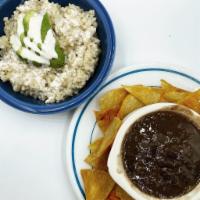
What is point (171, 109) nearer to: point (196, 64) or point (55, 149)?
point (196, 64)

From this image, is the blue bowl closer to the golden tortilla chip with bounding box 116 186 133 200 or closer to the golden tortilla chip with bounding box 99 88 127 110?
the golden tortilla chip with bounding box 99 88 127 110

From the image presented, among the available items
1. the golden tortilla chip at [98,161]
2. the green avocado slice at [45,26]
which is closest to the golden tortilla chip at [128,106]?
the golden tortilla chip at [98,161]

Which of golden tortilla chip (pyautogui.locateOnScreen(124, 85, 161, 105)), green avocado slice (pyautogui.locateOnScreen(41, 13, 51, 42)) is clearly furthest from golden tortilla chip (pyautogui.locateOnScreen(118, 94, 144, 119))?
green avocado slice (pyautogui.locateOnScreen(41, 13, 51, 42))

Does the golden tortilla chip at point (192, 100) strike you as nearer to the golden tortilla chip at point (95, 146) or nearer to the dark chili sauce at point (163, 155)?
the dark chili sauce at point (163, 155)

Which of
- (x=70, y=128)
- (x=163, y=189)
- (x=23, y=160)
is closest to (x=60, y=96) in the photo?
(x=70, y=128)

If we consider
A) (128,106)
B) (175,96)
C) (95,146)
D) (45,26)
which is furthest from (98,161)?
(45,26)

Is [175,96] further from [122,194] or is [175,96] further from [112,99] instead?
[122,194]

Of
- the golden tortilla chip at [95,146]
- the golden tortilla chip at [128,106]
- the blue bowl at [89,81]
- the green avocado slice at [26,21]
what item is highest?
the green avocado slice at [26,21]

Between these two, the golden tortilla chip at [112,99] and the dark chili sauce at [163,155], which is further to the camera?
the golden tortilla chip at [112,99]
